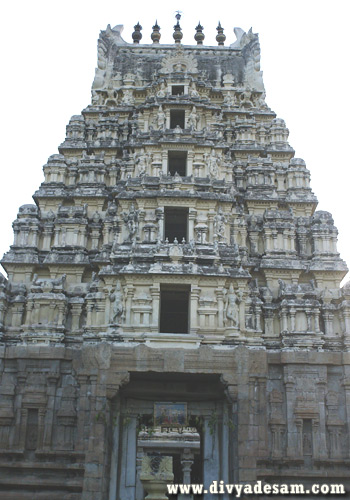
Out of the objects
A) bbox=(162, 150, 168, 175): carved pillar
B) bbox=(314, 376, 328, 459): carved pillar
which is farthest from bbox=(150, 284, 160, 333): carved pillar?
bbox=(162, 150, 168, 175): carved pillar

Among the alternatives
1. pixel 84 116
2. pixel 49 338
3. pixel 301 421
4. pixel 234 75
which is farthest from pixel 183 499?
pixel 234 75

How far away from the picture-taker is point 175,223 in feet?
80.4

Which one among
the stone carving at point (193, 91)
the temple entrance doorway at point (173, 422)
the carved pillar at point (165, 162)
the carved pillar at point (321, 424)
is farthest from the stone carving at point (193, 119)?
the carved pillar at point (321, 424)

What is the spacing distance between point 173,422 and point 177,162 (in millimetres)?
12361

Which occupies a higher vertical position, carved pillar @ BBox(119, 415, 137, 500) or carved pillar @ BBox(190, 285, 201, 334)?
carved pillar @ BBox(190, 285, 201, 334)

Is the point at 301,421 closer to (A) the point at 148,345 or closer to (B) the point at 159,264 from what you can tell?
(A) the point at 148,345

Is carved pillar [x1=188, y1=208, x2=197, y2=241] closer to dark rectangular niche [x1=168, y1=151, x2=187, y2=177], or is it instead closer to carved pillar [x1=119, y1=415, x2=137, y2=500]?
dark rectangular niche [x1=168, y1=151, x2=187, y2=177]

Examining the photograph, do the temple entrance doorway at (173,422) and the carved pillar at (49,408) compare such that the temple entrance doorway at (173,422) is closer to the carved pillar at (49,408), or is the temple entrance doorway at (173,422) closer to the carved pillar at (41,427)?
the carved pillar at (49,408)

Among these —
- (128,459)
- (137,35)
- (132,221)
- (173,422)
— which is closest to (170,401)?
(173,422)

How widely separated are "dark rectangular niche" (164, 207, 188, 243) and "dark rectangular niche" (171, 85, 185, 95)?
7.73 metres

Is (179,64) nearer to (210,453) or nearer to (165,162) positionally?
(165,162)

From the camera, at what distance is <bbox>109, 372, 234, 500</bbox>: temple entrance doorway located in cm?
1914

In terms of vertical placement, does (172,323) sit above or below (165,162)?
below

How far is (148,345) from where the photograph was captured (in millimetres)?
19359
